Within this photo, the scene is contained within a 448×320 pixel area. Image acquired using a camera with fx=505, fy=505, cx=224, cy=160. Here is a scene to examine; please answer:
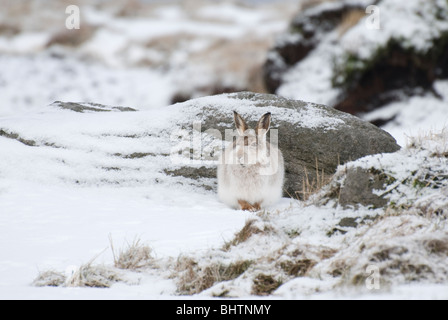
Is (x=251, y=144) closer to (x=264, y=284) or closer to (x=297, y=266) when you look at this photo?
(x=297, y=266)

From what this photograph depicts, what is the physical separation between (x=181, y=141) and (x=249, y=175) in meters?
1.26

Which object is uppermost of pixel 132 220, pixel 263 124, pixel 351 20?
pixel 351 20

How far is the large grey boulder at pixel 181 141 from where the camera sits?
6250mm

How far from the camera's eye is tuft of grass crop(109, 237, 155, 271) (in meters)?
3.84

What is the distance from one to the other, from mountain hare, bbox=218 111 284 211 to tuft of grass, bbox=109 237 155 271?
6.44 ft

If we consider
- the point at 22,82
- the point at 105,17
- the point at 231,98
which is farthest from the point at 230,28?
the point at 231,98

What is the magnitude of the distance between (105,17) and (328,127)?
34.3 meters

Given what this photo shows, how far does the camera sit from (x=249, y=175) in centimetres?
587

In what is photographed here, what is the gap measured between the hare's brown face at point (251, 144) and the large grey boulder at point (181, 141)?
65cm

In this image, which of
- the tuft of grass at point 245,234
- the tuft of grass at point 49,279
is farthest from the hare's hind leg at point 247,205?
the tuft of grass at point 49,279

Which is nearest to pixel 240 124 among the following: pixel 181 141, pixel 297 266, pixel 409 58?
pixel 181 141

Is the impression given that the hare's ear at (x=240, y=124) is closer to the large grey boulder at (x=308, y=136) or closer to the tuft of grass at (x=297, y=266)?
the large grey boulder at (x=308, y=136)

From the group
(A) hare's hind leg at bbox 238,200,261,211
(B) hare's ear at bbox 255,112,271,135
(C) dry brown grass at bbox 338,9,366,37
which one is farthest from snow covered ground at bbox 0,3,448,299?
(C) dry brown grass at bbox 338,9,366,37

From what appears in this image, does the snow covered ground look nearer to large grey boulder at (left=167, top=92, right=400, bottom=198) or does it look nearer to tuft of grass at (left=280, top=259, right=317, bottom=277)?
tuft of grass at (left=280, top=259, right=317, bottom=277)
